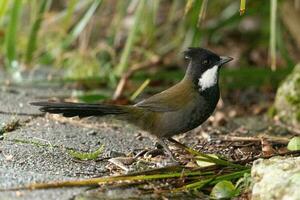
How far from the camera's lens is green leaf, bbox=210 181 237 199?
300 cm

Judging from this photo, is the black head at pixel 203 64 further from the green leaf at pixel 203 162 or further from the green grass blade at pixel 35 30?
the green grass blade at pixel 35 30

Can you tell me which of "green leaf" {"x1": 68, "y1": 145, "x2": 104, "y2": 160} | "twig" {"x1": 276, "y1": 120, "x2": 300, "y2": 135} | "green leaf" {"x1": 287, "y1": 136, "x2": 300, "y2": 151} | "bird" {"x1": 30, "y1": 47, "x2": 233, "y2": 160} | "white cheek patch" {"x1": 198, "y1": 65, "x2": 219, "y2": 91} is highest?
"white cheek patch" {"x1": 198, "y1": 65, "x2": 219, "y2": 91}

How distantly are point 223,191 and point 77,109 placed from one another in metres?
0.91

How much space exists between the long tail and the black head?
506 millimetres

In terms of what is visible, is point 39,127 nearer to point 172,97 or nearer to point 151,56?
point 172,97

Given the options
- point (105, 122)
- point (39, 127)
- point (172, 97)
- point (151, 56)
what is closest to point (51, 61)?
point (151, 56)

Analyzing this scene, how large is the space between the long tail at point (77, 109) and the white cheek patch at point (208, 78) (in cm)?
48

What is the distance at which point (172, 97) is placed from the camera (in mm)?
3824

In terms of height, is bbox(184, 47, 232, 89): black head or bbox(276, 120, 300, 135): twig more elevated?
bbox(184, 47, 232, 89): black head

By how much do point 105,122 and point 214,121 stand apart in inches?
34.2

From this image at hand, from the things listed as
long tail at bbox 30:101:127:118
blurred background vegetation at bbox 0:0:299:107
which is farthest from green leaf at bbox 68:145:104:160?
blurred background vegetation at bbox 0:0:299:107

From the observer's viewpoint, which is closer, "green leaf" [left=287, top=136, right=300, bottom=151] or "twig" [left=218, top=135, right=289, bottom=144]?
"green leaf" [left=287, top=136, right=300, bottom=151]

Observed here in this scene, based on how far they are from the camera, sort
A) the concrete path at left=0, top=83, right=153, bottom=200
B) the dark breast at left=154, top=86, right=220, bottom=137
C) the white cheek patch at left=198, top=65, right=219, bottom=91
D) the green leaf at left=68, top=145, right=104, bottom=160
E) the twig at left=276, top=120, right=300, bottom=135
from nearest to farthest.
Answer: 1. the concrete path at left=0, top=83, right=153, bottom=200
2. the green leaf at left=68, top=145, right=104, bottom=160
3. the dark breast at left=154, top=86, right=220, bottom=137
4. the white cheek patch at left=198, top=65, right=219, bottom=91
5. the twig at left=276, top=120, right=300, bottom=135

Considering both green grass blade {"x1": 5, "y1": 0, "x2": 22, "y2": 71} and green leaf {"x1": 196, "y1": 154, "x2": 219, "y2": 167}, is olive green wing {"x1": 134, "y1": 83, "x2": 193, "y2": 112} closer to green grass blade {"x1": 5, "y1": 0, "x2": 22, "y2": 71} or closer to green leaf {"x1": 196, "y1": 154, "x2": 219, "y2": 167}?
green leaf {"x1": 196, "y1": 154, "x2": 219, "y2": 167}
